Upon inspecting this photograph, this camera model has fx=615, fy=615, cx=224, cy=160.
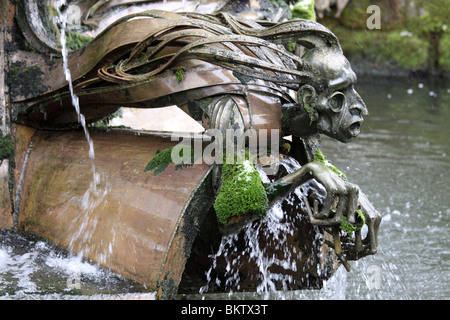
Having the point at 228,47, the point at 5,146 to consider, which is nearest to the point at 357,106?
the point at 228,47

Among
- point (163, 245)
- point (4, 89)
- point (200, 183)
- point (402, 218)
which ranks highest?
point (4, 89)

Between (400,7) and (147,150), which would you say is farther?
(400,7)

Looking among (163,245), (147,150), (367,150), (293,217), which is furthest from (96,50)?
(367,150)

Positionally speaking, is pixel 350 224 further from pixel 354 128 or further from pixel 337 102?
pixel 337 102

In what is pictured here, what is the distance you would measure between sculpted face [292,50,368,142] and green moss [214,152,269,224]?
0.42 meters

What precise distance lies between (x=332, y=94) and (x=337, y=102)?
2.1 inches

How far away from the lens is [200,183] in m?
2.94

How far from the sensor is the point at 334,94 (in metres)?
2.79

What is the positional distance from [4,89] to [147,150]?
40.0 inches

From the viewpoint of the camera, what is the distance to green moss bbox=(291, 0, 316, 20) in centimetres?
489

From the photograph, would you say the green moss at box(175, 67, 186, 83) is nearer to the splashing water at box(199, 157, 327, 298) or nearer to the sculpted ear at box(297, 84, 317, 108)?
the sculpted ear at box(297, 84, 317, 108)

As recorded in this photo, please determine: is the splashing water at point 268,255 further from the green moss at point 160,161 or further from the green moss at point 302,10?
the green moss at point 302,10

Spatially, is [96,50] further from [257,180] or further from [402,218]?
[402,218]

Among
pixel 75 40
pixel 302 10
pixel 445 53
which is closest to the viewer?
pixel 75 40
